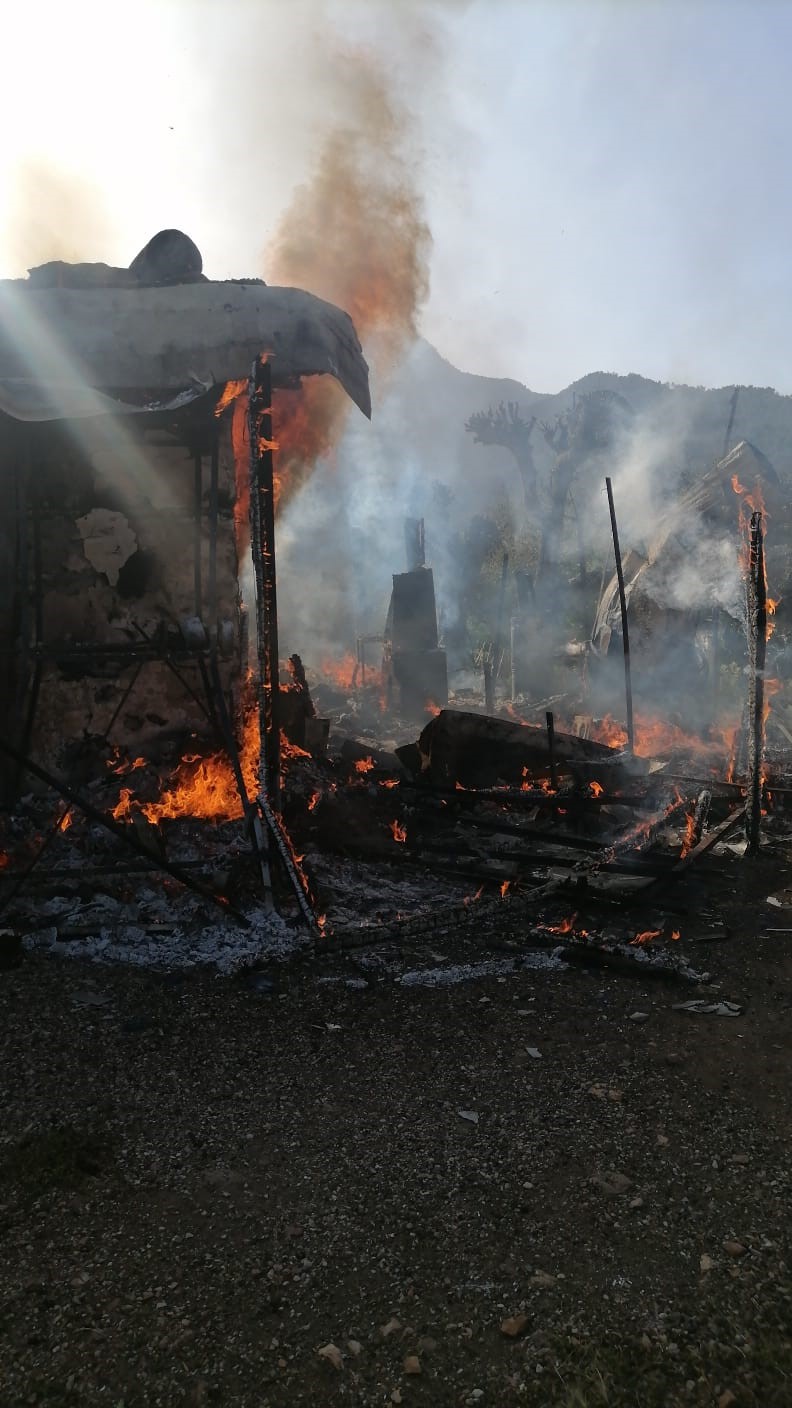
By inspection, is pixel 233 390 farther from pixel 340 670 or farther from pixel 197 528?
pixel 340 670

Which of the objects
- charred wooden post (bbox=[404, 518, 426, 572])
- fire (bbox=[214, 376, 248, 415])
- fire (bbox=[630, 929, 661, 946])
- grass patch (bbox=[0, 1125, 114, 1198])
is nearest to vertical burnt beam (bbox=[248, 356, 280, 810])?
fire (bbox=[214, 376, 248, 415])

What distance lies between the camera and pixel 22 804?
8352mm

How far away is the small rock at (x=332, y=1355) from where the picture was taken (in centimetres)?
269

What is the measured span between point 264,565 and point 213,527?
1493 mm

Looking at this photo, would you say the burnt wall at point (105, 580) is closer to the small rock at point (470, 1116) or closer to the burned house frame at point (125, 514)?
the burned house frame at point (125, 514)

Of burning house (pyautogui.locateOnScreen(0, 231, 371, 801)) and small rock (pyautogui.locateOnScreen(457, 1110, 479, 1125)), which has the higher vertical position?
burning house (pyautogui.locateOnScreen(0, 231, 371, 801))

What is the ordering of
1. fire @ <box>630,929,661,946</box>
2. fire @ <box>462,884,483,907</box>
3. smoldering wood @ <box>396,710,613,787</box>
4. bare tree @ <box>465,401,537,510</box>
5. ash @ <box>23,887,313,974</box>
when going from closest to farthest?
ash @ <box>23,887,313,974</box>
fire @ <box>630,929,661,946</box>
fire @ <box>462,884,483,907</box>
smoldering wood @ <box>396,710,613,787</box>
bare tree @ <box>465,401,537,510</box>

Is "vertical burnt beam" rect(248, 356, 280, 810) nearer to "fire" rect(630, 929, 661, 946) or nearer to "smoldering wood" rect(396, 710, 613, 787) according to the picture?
"fire" rect(630, 929, 661, 946)

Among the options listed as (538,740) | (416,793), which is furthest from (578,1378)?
(538,740)

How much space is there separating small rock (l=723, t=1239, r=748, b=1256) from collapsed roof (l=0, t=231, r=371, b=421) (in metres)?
8.53

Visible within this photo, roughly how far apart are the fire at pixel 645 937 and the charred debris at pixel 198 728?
17mm

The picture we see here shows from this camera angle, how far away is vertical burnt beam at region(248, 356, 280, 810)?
7516mm

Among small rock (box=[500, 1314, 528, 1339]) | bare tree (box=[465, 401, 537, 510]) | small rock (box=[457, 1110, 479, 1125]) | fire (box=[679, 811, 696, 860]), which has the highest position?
bare tree (box=[465, 401, 537, 510])

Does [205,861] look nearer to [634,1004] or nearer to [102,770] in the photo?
[102,770]
